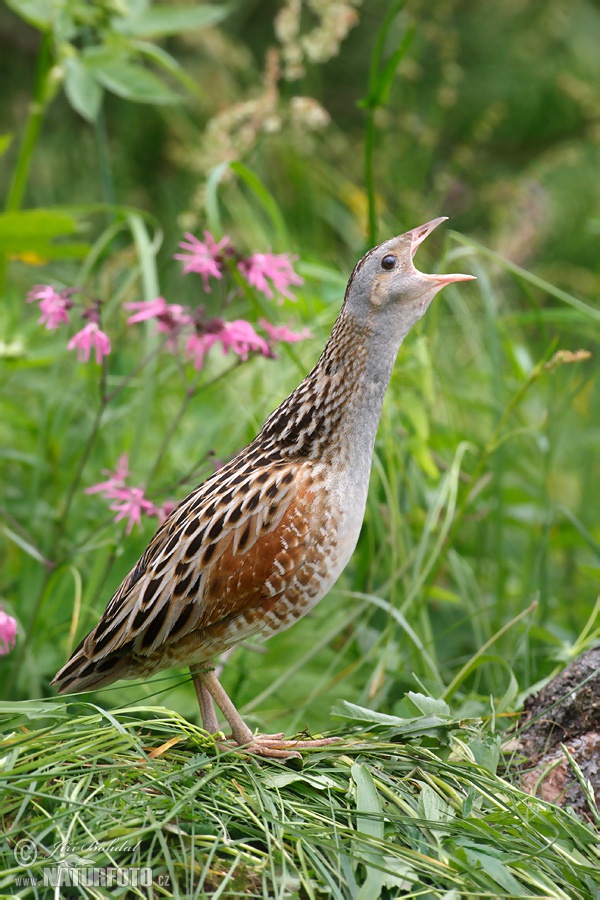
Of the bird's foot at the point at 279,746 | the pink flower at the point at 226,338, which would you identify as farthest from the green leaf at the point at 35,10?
the bird's foot at the point at 279,746

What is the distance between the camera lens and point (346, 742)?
225cm

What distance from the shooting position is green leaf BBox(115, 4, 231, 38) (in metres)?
3.58

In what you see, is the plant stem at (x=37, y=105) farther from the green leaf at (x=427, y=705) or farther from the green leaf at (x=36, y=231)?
the green leaf at (x=427, y=705)

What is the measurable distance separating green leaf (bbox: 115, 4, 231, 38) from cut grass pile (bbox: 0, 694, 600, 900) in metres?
2.41

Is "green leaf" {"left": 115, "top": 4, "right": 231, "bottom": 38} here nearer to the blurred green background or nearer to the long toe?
the blurred green background

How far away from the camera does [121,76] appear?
3.41m

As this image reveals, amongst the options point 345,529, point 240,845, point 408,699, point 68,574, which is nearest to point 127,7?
point 68,574

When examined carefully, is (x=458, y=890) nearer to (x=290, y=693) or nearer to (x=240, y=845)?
(x=240, y=845)

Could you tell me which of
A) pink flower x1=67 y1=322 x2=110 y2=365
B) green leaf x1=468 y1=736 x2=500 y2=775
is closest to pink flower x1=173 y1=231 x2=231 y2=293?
pink flower x1=67 y1=322 x2=110 y2=365

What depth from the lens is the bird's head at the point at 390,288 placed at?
7.77 ft

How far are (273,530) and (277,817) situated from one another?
588mm

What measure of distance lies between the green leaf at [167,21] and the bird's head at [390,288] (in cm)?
162

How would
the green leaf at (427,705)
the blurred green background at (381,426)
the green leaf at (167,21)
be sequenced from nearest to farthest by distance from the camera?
the green leaf at (427,705), the blurred green background at (381,426), the green leaf at (167,21)

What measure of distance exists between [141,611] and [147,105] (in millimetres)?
6226
